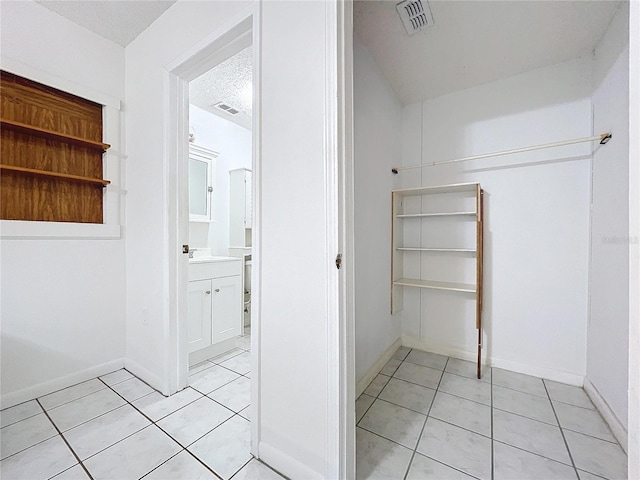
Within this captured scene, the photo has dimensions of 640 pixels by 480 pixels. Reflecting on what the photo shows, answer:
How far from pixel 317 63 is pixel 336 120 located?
280 millimetres

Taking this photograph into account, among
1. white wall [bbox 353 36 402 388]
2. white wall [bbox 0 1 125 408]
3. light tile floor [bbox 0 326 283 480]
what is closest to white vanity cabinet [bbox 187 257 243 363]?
light tile floor [bbox 0 326 283 480]

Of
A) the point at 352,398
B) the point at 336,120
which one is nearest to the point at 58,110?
the point at 336,120

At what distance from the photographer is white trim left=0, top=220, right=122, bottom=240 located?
1724 mm

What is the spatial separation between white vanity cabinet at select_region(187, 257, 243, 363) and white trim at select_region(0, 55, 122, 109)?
1419 mm

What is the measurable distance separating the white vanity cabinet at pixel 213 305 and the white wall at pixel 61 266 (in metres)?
0.58

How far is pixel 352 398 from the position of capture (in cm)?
118

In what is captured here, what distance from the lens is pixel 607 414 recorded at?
158 centimetres

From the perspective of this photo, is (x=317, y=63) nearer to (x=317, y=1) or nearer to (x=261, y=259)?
(x=317, y=1)

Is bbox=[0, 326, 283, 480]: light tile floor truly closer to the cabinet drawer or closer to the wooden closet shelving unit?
the cabinet drawer

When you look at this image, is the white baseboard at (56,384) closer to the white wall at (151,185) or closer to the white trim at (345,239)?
the white wall at (151,185)

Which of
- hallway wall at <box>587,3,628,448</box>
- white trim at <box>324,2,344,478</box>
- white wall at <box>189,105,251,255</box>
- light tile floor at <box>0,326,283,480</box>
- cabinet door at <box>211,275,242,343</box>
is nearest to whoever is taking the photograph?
white trim at <box>324,2,344,478</box>

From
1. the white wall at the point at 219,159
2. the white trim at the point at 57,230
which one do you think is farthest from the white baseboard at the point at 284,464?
the white wall at the point at 219,159

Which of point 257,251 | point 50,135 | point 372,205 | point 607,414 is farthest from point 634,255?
point 50,135

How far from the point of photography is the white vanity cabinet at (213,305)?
2.22 metres
